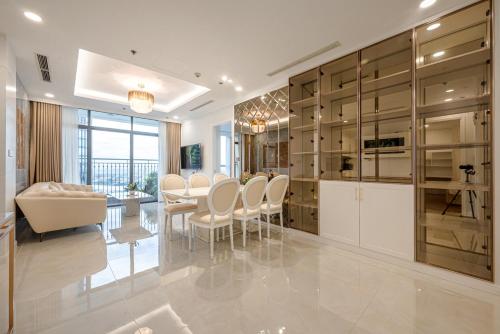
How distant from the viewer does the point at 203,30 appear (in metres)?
2.44

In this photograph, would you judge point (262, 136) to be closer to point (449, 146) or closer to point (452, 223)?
point (449, 146)

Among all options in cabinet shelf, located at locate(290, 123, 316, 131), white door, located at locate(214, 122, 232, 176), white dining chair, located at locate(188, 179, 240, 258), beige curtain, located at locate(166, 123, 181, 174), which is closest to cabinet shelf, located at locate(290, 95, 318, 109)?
cabinet shelf, located at locate(290, 123, 316, 131)

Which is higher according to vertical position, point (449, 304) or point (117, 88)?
point (117, 88)

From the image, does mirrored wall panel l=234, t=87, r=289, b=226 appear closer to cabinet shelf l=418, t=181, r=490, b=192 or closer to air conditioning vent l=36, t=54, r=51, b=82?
cabinet shelf l=418, t=181, r=490, b=192

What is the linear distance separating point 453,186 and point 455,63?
1.29m

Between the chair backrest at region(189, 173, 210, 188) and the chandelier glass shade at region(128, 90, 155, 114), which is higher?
the chandelier glass shade at region(128, 90, 155, 114)

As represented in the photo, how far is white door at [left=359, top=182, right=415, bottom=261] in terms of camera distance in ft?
7.61

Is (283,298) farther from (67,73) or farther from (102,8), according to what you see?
(67,73)

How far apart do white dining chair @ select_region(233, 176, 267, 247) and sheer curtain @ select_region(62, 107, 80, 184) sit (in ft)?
16.5

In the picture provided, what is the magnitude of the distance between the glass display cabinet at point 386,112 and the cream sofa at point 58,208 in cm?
421

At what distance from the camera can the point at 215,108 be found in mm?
5656

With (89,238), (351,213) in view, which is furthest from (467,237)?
(89,238)

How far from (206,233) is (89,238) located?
5.96ft

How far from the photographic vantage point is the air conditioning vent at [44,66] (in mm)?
3067
